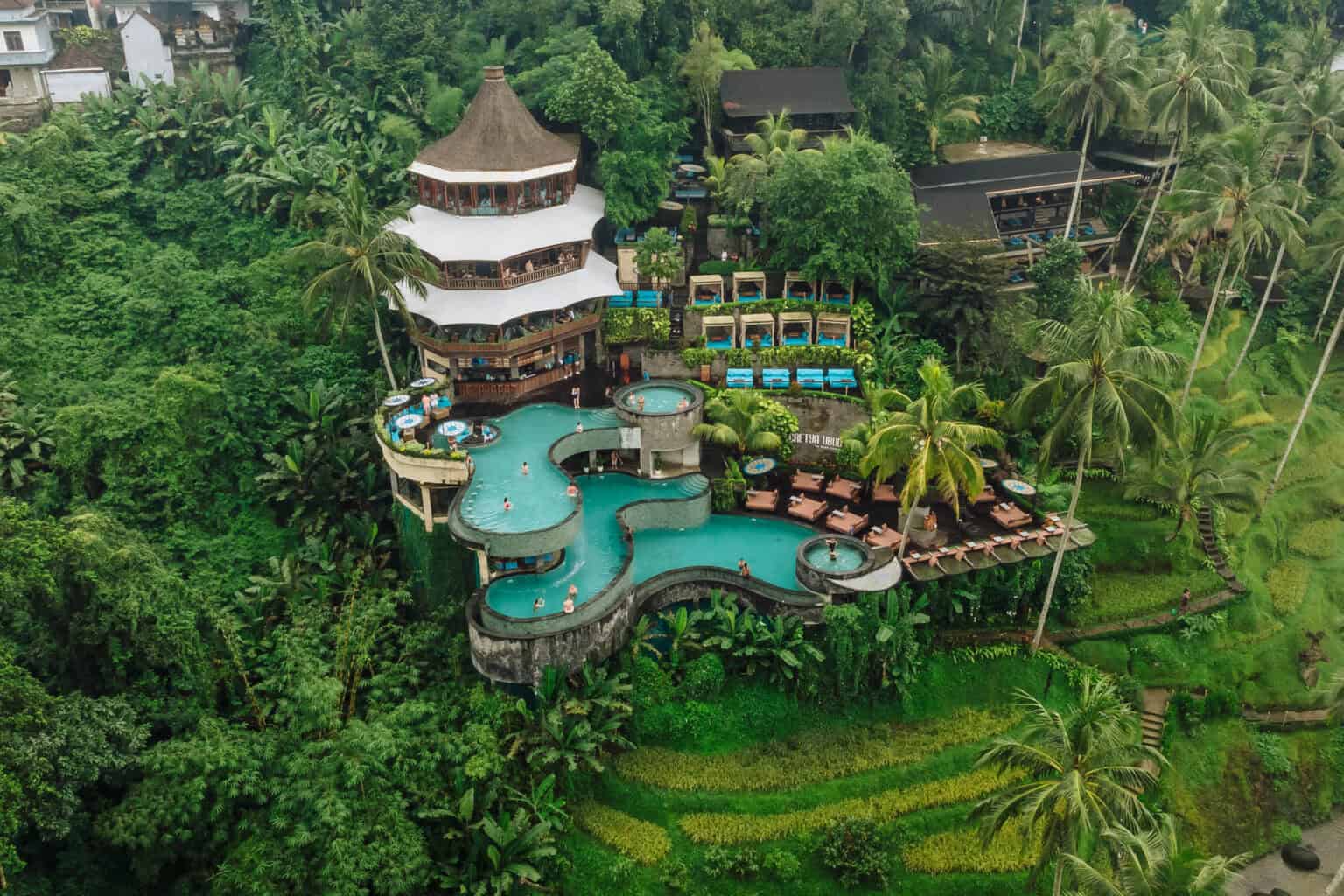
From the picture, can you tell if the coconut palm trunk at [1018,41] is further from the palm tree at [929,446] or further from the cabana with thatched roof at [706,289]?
the palm tree at [929,446]

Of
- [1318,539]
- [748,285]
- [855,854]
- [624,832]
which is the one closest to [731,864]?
[624,832]

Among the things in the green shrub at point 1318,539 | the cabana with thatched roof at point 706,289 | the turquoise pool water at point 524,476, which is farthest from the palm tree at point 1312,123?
the turquoise pool water at point 524,476

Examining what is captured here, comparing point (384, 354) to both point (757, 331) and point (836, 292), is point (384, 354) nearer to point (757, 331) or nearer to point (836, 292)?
point (757, 331)

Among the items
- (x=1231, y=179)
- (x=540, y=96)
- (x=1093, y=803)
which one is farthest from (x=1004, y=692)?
(x=540, y=96)

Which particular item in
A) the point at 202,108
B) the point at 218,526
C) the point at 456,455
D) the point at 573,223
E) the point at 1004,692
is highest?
the point at 202,108

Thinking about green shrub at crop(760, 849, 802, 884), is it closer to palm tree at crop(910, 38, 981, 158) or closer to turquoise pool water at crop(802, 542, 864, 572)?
turquoise pool water at crop(802, 542, 864, 572)

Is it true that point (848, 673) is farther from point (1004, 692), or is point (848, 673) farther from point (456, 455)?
point (456, 455)
